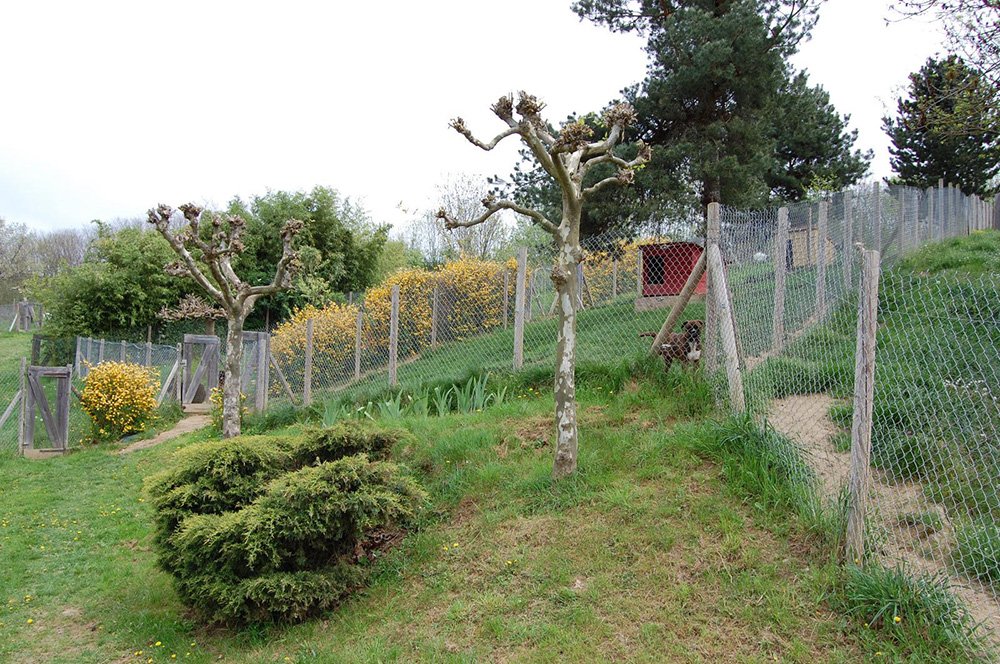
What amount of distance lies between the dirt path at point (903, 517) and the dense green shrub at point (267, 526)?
105 inches

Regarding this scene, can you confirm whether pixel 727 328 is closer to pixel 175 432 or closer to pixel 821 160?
pixel 175 432

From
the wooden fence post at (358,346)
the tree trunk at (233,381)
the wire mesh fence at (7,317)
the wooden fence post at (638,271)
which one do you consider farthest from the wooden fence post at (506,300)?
the wire mesh fence at (7,317)

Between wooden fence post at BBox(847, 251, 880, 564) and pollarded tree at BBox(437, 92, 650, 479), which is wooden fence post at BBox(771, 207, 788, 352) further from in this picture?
wooden fence post at BBox(847, 251, 880, 564)

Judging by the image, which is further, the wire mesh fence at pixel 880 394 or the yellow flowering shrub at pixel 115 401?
the yellow flowering shrub at pixel 115 401

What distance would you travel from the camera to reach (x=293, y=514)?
4.34 m

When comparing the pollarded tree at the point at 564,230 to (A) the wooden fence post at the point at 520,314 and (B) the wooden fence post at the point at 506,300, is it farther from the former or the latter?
(B) the wooden fence post at the point at 506,300

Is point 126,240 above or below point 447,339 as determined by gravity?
above

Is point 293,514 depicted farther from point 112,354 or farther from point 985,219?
point 985,219

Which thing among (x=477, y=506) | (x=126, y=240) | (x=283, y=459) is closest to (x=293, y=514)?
(x=283, y=459)

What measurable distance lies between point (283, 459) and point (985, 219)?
22524 millimetres

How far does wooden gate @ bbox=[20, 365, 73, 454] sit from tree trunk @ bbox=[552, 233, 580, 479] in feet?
34.7

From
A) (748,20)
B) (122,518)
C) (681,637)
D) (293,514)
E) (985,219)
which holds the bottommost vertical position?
(122,518)

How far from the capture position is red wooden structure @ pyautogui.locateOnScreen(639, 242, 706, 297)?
9.57m

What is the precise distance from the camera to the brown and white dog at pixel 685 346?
6.27m
